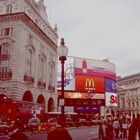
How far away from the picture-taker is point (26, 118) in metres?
34.7

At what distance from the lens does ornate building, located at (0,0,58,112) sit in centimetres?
4209

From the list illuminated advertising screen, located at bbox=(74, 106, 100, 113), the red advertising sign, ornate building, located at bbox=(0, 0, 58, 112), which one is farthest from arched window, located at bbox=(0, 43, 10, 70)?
illuminated advertising screen, located at bbox=(74, 106, 100, 113)

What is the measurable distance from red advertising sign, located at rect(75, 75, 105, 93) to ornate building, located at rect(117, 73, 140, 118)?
33.6 m

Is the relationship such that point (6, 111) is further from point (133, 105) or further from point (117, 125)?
point (133, 105)

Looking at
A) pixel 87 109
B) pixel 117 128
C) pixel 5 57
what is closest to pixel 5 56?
pixel 5 57

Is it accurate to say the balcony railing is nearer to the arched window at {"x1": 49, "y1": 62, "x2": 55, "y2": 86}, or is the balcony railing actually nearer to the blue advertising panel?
the arched window at {"x1": 49, "y1": 62, "x2": 55, "y2": 86}

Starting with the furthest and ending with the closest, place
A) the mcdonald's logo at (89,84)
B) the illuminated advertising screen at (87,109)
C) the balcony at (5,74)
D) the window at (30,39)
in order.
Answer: the illuminated advertising screen at (87,109) < the mcdonald's logo at (89,84) < the window at (30,39) < the balcony at (5,74)

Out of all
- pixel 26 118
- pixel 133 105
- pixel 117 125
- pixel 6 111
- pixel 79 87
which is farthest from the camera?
pixel 133 105

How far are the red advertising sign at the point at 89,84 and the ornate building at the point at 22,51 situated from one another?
2800cm

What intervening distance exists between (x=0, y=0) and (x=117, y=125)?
94.7 ft

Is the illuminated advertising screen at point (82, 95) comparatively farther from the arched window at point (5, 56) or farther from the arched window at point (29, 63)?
the arched window at point (5, 56)

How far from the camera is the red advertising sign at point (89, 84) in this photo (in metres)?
80.7

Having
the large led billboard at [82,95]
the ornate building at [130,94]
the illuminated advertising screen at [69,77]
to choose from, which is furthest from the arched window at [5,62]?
the ornate building at [130,94]

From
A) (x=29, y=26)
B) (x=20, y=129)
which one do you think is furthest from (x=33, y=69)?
(x=20, y=129)
